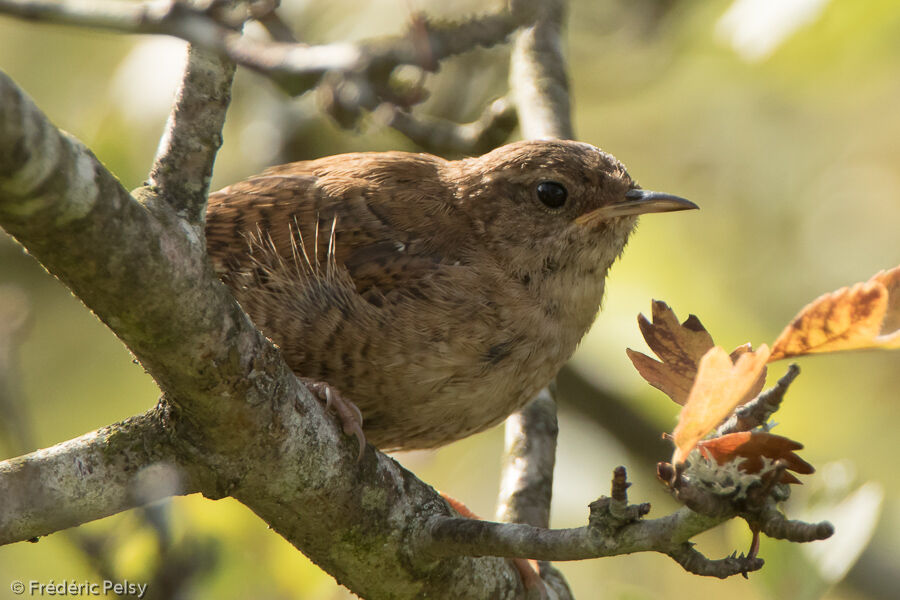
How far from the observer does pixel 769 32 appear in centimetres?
411

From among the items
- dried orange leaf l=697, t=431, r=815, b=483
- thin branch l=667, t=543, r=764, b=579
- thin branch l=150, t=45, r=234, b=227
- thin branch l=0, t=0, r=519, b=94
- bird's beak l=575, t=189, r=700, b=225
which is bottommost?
thin branch l=667, t=543, r=764, b=579

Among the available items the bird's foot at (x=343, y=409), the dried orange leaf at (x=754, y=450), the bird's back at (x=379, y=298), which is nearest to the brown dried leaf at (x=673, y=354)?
the dried orange leaf at (x=754, y=450)

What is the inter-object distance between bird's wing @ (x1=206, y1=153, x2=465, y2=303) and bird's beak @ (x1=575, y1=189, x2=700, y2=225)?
20.6 inches

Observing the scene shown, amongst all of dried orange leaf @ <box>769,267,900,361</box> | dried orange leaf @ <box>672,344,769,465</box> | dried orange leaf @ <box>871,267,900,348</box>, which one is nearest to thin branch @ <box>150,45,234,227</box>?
dried orange leaf @ <box>672,344,769,465</box>

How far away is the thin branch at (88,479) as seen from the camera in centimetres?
238

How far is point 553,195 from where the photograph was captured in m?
3.96

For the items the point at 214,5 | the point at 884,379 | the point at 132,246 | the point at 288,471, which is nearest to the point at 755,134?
the point at 884,379

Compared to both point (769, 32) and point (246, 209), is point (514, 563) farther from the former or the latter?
point (769, 32)

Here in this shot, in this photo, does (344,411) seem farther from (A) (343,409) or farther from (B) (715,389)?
(B) (715,389)

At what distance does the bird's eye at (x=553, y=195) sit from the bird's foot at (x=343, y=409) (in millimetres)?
1243

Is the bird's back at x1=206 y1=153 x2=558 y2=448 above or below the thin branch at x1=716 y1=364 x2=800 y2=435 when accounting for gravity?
above

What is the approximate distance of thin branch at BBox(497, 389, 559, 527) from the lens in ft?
12.6

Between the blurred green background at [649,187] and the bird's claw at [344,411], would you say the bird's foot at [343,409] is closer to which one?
A: the bird's claw at [344,411]

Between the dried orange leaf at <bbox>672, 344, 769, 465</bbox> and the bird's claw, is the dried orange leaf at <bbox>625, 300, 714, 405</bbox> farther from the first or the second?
the bird's claw
